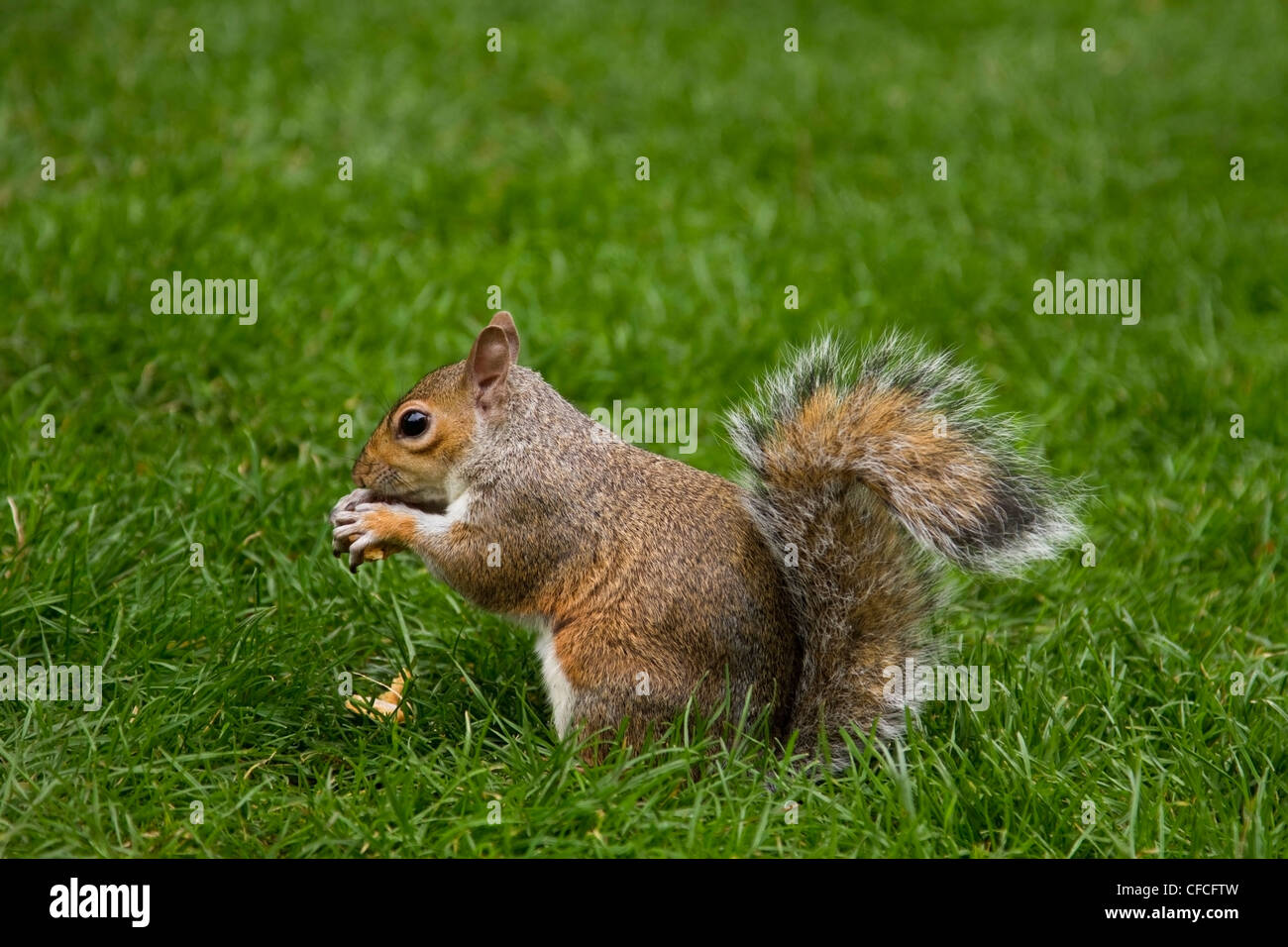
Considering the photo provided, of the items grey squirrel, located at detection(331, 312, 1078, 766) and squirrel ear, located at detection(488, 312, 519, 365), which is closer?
grey squirrel, located at detection(331, 312, 1078, 766)

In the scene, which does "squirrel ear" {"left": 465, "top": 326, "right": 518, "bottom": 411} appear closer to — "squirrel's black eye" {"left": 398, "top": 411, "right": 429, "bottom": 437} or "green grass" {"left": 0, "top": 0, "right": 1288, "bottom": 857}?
"squirrel's black eye" {"left": 398, "top": 411, "right": 429, "bottom": 437}

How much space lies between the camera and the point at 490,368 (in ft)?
9.03

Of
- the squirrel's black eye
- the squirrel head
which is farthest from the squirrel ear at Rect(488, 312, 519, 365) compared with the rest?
the squirrel's black eye

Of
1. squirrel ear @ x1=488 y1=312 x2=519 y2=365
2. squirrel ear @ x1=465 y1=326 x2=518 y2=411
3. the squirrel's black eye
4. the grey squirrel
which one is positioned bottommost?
the grey squirrel

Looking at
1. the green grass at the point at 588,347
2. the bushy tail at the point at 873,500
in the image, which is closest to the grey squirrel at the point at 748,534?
the bushy tail at the point at 873,500

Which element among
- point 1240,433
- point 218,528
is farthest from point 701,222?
point 218,528

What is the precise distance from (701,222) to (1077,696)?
2.73 meters

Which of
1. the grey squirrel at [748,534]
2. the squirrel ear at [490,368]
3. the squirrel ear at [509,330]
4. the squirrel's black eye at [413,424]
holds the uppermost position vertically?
the squirrel ear at [509,330]

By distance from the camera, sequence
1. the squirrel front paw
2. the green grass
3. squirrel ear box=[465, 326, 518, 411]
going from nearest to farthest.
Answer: the green grass < the squirrel front paw < squirrel ear box=[465, 326, 518, 411]

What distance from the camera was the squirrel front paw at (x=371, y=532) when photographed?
8.63ft

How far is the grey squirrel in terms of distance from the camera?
2451 mm

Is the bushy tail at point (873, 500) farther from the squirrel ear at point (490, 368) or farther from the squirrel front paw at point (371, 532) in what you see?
the squirrel front paw at point (371, 532)

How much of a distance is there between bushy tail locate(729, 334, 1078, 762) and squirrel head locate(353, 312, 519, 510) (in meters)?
0.51
